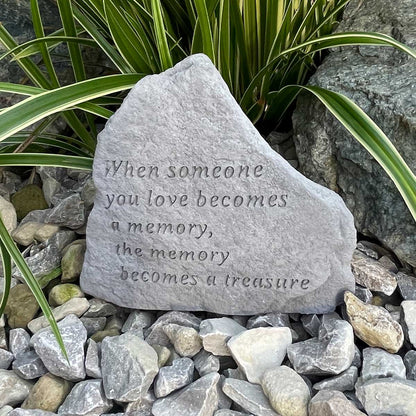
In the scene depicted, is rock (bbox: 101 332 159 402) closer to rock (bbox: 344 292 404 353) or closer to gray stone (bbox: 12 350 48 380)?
gray stone (bbox: 12 350 48 380)

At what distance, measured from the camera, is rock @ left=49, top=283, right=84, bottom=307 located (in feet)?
3.44

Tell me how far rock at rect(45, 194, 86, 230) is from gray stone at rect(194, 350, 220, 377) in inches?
16.6

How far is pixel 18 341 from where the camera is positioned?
3.21 feet

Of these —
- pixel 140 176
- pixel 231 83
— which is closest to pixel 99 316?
pixel 140 176

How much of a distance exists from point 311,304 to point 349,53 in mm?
573

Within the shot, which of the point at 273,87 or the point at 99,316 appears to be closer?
the point at 99,316

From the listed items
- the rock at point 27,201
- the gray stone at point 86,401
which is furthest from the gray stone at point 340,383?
the rock at point 27,201

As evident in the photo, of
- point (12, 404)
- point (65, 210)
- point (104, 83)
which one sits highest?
point (104, 83)

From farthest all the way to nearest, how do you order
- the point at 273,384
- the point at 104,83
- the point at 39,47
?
1. the point at 39,47
2. the point at 104,83
3. the point at 273,384

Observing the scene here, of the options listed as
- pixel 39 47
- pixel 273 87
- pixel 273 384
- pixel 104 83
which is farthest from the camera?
pixel 273 87

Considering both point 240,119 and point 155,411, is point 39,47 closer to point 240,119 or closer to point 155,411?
point 240,119

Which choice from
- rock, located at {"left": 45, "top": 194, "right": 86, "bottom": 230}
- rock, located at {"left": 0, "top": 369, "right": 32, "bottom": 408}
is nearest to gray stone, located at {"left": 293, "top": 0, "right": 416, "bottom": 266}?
rock, located at {"left": 45, "top": 194, "right": 86, "bottom": 230}

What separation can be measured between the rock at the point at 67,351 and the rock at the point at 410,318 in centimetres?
56

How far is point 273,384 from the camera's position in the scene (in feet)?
2.74
